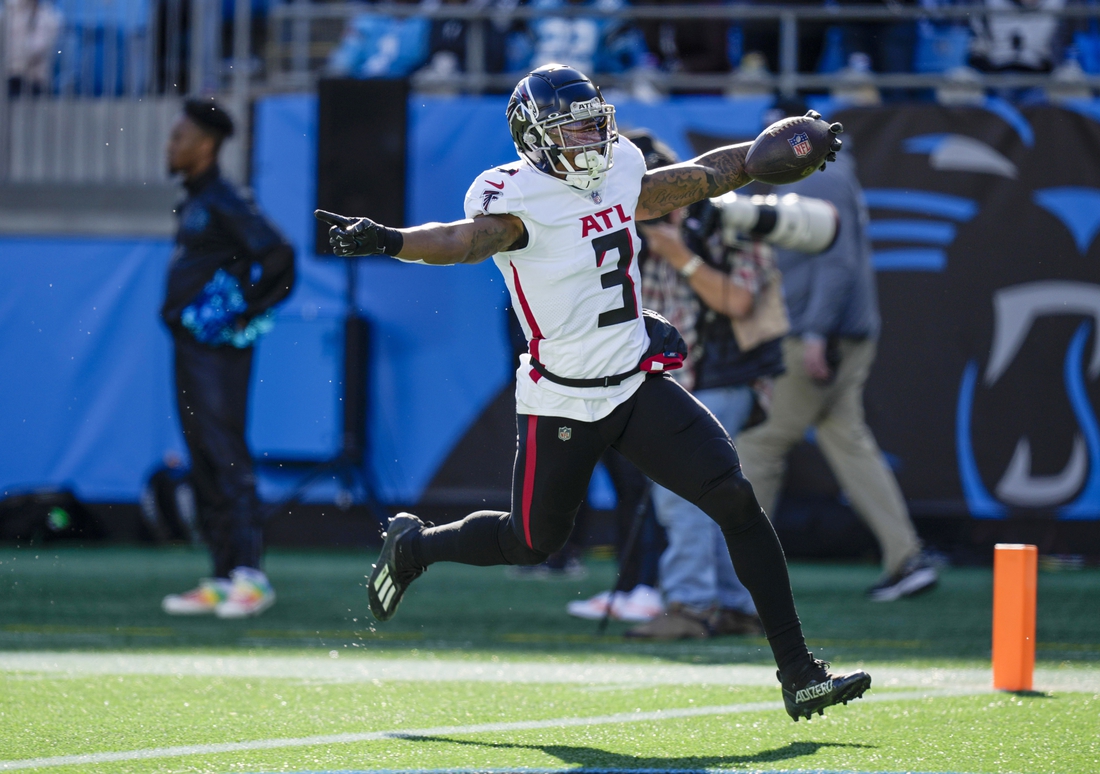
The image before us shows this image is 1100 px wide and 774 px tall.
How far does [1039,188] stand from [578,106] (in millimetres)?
6312

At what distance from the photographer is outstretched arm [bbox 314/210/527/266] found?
3865 millimetres

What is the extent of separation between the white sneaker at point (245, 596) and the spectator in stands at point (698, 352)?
186cm

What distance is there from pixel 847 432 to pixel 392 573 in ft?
11.8

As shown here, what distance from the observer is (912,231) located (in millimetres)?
9867

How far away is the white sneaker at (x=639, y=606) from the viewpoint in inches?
278

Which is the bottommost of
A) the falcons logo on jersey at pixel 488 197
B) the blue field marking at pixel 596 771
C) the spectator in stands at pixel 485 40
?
the blue field marking at pixel 596 771

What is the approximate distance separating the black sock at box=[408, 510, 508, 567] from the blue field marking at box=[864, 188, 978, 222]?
19.1 feet

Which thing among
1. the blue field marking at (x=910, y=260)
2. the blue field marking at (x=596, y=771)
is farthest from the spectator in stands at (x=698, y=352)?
the blue field marking at (x=910, y=260)

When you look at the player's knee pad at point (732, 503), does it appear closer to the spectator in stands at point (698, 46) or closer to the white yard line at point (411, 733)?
the white yard line at point (411, 733)

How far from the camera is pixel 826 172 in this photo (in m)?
7.56

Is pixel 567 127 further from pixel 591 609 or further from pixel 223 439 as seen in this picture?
pixel 223 439

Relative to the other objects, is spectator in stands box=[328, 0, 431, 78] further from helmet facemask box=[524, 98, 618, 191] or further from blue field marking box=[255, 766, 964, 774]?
blue field marking box=[255, 766, 964, 774]

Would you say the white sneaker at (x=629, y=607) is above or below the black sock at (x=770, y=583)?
below

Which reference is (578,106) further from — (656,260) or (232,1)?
(232,1)
